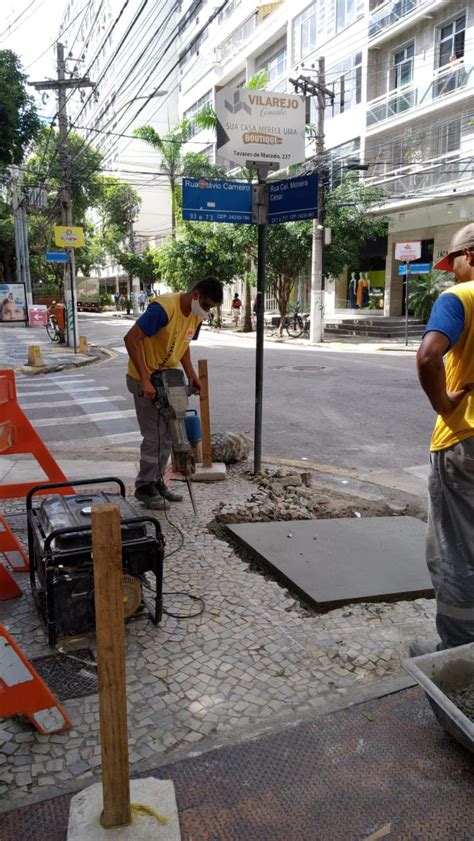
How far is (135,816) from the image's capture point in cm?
203

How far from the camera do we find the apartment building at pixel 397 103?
23.1m

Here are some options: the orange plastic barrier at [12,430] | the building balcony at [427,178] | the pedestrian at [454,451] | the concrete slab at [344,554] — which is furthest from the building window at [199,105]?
the pedestrian at [454,451]

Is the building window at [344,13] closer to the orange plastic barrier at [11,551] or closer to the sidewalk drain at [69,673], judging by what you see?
the orange plastic barrier at [11,551]

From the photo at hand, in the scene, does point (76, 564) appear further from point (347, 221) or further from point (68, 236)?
point (347, 221)

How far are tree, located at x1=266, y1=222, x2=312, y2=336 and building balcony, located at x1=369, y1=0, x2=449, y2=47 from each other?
883cm

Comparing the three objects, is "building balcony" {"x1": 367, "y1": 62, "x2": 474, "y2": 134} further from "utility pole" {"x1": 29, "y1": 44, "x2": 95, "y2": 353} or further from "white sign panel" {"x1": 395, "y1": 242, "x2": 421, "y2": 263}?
"utility pole" {"x1": 29, "y1": 44, "x2": 95, "y2": 353}

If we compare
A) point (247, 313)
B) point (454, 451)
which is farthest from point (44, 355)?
point (454, 451)

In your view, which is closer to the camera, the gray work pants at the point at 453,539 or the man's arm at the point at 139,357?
the gray work pants at the point at 453,539

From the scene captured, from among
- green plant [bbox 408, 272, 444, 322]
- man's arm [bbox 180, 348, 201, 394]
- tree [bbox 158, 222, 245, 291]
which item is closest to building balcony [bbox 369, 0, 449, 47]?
green plant [bbox 408, 272, 444, 322]

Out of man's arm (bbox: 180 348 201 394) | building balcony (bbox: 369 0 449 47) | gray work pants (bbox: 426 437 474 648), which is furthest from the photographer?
building balcony (bbox: 369 0 449 47)

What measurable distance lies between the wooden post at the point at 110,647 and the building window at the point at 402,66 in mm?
27938

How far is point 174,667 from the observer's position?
2953mm

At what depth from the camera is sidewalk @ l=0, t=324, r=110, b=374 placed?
1612 centimetres

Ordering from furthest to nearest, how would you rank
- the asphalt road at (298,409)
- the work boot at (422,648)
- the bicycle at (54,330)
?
1. the bicycle at (54,330)
2. the asphalt road at (298,409)
3. the work boot at (422,648)
